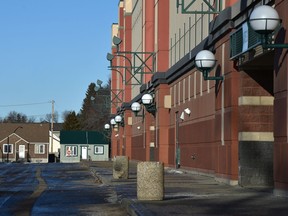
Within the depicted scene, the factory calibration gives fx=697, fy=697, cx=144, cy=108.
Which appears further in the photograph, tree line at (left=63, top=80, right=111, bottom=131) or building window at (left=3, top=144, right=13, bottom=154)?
tree line at (left=63, top=80, right=111, bottom=131)

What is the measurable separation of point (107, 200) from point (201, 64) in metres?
6.21

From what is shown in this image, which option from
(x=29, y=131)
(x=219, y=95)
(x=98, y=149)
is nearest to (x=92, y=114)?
(x=29, y=131)

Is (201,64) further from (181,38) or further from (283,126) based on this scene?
(181,38)

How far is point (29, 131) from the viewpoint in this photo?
11112 centimetres

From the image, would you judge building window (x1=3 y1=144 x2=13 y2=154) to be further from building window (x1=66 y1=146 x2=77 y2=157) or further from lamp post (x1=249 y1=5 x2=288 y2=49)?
lamp post (x1=249 y1=5 x2=288 y2=49)

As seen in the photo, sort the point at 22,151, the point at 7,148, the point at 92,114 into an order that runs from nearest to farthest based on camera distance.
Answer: the point at 7,148 < the point at 22,151 < the point at 92,114

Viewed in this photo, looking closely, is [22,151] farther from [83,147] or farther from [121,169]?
[121,169]

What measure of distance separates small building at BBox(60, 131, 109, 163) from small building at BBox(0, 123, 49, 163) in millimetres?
8652

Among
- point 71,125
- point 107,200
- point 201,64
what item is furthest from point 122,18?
point 71,125

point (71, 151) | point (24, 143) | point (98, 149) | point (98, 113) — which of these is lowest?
point (71, 151)

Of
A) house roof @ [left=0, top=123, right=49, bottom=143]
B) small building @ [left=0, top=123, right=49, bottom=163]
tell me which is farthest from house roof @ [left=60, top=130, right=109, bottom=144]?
house roof @ [left=0, top=123, right=49, bottom=143]

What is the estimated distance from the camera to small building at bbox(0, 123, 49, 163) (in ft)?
346

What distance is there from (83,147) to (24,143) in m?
13.5

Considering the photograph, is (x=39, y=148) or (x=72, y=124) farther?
(x=72, y=124)
